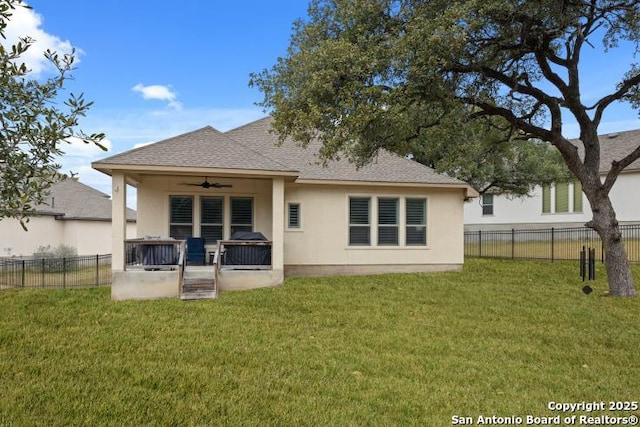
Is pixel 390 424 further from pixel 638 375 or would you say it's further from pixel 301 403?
pixel 638 375

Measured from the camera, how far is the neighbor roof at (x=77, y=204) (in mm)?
24797

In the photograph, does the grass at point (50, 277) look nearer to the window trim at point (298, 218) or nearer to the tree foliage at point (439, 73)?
the window trim at point (298, 218)

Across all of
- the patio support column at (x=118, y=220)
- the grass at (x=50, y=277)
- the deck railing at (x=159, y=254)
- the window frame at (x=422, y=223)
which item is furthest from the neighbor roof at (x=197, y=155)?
the grass at (x=50, y=277)

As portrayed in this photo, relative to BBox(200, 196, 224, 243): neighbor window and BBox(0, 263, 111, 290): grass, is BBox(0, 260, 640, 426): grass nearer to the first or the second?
BBox(200, 196, 224, 243): neighbor window

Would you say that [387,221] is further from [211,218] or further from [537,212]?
[537,212]

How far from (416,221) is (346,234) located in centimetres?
249

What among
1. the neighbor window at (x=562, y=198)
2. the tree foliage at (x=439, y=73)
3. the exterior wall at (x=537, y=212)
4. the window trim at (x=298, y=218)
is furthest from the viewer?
the neighbor window at (x=562, y=198)

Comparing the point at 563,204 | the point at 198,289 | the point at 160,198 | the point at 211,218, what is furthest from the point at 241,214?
the point at 563,204

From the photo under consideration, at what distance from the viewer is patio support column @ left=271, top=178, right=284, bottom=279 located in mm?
11922

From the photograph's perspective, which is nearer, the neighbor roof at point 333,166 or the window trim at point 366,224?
the neighbor roof at point 333,166

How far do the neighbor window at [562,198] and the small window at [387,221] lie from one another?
15.0 metres

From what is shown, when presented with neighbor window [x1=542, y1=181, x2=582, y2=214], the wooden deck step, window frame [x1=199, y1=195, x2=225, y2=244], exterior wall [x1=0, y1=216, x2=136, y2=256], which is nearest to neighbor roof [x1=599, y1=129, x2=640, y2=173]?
neighbor window [x1=542, y1=181, x2=582, y2=214]

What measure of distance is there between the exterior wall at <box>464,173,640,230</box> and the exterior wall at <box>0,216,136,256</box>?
23.5 m

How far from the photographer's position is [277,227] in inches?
471
